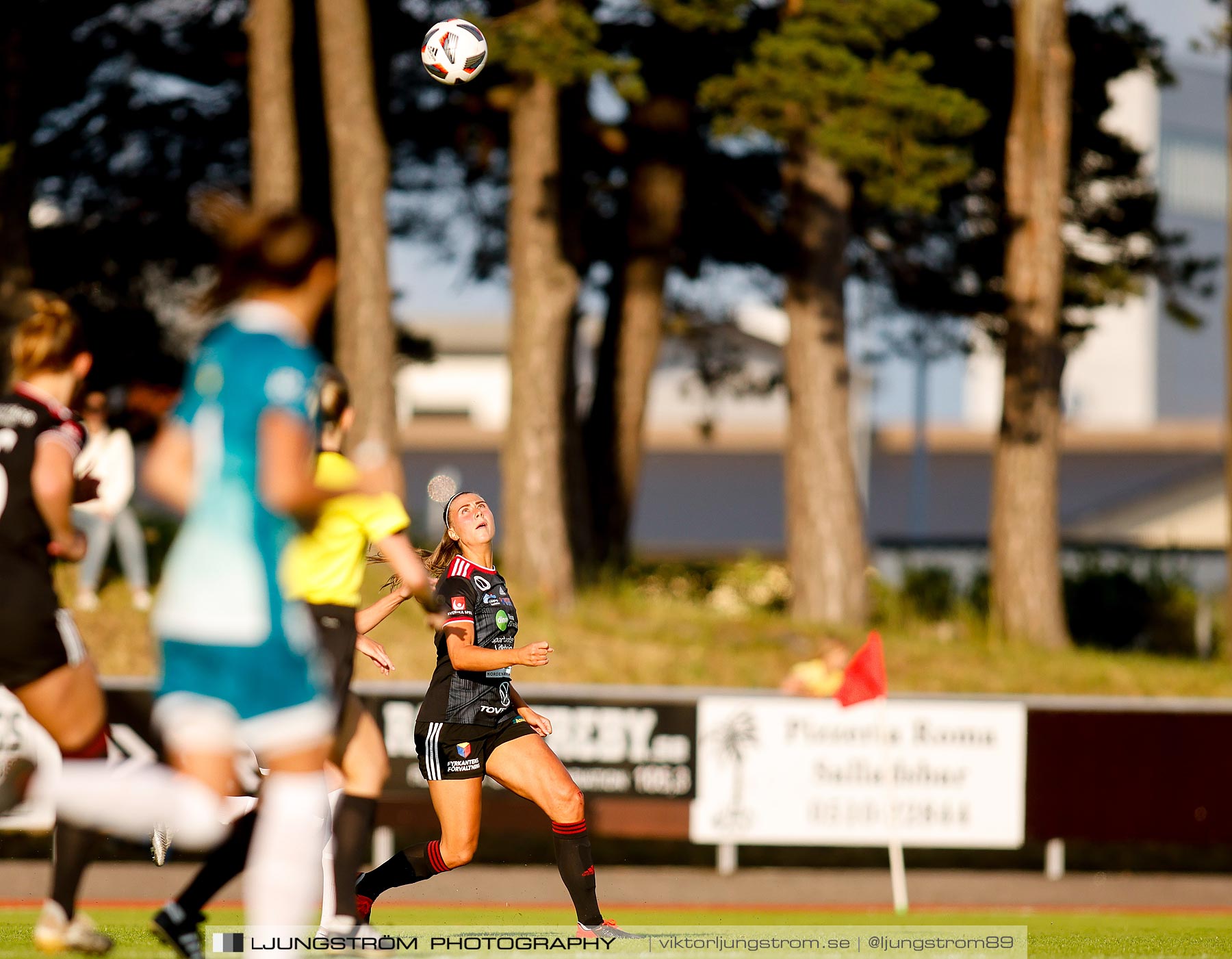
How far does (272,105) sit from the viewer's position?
64.8ft

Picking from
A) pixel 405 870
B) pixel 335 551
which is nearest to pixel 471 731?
pixel 405 870

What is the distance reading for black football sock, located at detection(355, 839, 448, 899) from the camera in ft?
22.2

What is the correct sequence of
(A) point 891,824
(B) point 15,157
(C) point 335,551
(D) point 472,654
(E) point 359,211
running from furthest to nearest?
(B) point 15,157, (E) point 359,211, (A) point 891,824, (D) point 472,654, (C) point 335,551

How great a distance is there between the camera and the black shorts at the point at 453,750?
6.62 metres

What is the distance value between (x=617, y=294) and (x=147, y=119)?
707 cm

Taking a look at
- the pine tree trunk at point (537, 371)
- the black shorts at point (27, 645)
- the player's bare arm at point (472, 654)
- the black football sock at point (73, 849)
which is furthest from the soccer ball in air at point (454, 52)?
the pine tree trunk at point (537, 371)

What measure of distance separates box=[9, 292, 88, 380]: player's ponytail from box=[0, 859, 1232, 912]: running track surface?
7.25m

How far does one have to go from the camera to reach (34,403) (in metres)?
5.38

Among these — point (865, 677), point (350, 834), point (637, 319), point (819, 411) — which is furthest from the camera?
point (637, 319)

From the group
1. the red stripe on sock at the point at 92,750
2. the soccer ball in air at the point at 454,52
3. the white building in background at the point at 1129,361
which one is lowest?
the red stripe on sock at the point at 92,750

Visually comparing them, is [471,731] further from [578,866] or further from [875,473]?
[875,473]

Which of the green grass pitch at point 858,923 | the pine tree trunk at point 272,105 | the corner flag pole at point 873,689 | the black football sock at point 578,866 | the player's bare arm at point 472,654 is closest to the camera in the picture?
the player's bare arm at point 472,654

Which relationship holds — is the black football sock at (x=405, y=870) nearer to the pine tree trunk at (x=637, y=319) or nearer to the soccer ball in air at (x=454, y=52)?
the soccer ball in air at (x=454, y=52)

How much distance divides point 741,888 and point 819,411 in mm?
8879
